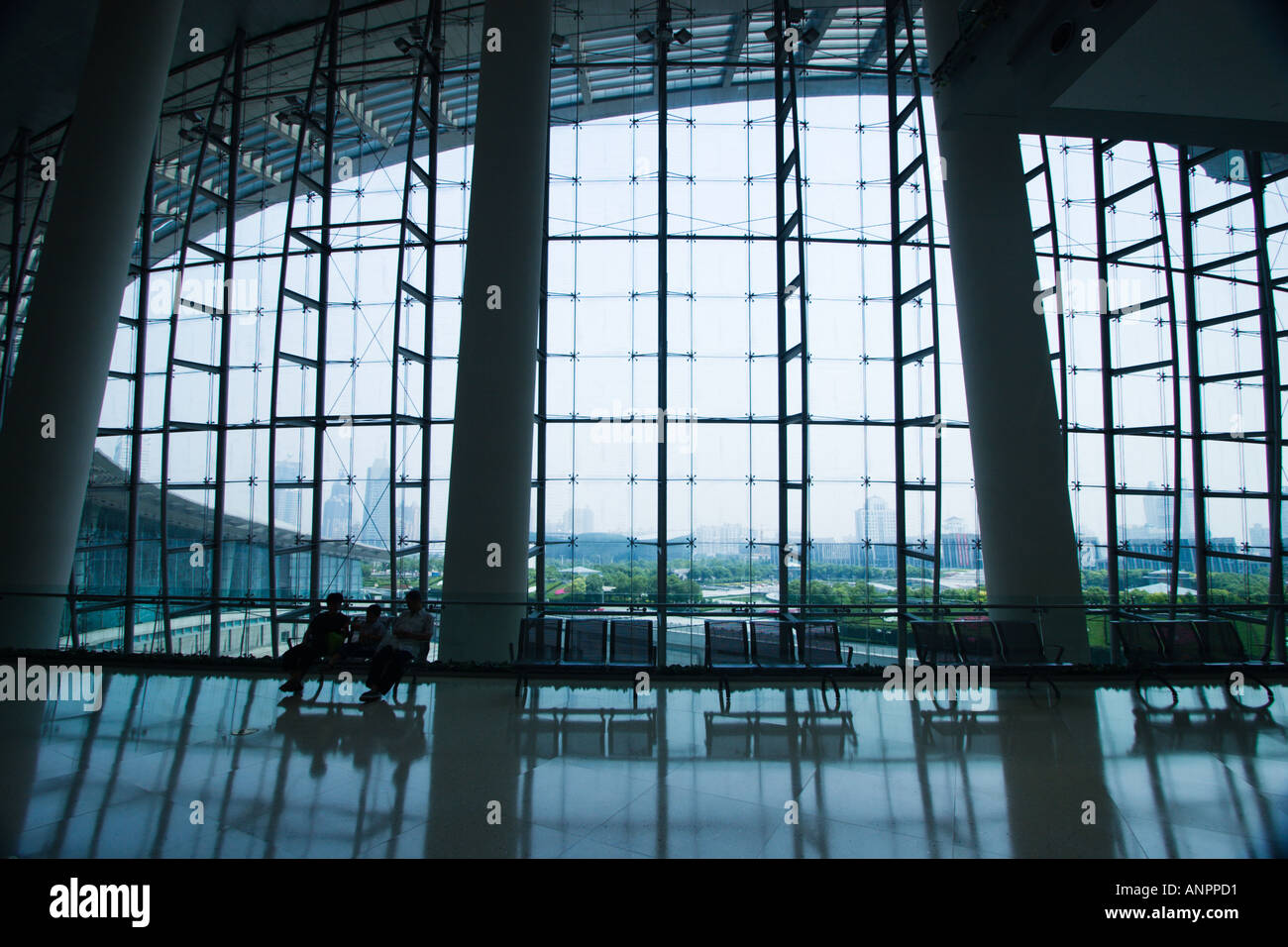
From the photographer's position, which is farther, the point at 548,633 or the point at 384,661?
the point at 548,633

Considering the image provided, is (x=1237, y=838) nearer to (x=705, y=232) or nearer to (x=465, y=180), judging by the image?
(x=705, y=232)

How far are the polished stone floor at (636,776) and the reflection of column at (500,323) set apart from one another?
204 centimetres

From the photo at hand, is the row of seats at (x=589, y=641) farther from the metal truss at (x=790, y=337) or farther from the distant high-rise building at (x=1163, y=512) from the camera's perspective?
the distant high-rise building at (x=1163, y=512)

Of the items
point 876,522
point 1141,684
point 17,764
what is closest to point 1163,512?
point 876,522

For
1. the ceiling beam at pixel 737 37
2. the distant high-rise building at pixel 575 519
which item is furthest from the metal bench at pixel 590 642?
the ceiling beam at pixel 737 37

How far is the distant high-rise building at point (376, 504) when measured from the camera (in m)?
13.2

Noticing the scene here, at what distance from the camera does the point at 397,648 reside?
6125mm

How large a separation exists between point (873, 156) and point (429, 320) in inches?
371

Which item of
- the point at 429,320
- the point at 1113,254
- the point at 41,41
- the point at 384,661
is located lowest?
the point at 384,661

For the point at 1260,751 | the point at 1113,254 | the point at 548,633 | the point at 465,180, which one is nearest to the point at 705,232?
the point at 465,180

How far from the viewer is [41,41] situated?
43.5 feet

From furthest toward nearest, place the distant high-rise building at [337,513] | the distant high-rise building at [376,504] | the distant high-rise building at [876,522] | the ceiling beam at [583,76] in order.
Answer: the ceiling beam at [583,76] < the distant high-rise building at [337,513] < the distant high-rise building at [376,504] < the distant high-rise building at [876,522]

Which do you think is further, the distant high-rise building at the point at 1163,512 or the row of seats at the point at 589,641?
the distant high-rise building at the point at 1163,512

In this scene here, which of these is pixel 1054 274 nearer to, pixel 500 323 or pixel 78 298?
pixel 500 323
